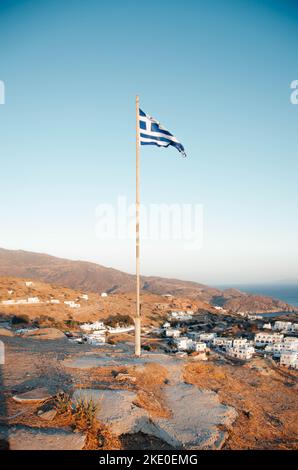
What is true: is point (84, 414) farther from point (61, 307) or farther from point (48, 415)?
point (61, 307)

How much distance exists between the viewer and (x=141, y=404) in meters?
6.74

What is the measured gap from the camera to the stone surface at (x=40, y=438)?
442 cm

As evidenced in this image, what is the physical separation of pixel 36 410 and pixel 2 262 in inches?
6214

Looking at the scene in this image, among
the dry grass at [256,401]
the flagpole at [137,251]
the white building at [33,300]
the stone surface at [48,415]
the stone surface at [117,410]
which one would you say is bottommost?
the white building at [33,300]

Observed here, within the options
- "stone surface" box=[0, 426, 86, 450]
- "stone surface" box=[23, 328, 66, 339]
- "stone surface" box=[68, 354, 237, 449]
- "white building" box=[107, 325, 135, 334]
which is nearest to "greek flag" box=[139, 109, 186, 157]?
"stone surface" box=[68, 354, 237, 449]

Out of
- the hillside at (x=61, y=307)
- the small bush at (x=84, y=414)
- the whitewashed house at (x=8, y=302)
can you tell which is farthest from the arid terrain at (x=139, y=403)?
the whitewashed house at (x=8, y=302)

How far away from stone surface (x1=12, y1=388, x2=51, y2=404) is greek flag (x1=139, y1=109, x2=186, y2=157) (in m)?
8.42

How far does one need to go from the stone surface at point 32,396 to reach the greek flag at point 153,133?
8423mm

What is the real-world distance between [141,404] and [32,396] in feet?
7.27

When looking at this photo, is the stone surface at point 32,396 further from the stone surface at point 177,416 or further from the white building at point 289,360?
the white building at point 289,360

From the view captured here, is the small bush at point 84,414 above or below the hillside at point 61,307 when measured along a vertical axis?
above

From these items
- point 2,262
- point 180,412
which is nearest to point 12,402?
point 180,412
